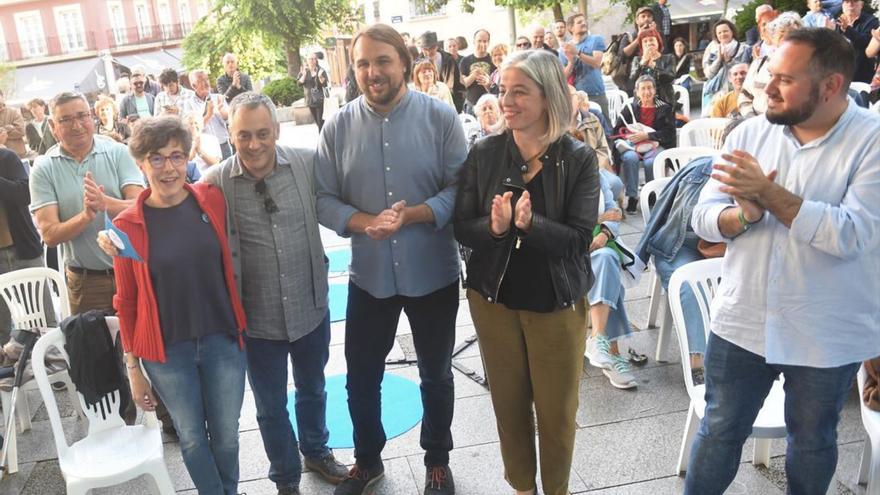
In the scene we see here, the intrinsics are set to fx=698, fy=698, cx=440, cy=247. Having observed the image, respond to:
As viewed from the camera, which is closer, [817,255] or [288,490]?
[817,255]

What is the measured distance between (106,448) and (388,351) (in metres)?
1.17

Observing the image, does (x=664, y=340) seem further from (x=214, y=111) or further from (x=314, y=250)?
(x=214, y=111)

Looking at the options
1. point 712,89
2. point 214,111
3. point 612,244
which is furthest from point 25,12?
point 612,244

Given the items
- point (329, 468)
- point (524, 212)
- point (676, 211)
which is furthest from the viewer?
point (676, 211)

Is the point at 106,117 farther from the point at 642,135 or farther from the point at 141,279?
the point at 141,279

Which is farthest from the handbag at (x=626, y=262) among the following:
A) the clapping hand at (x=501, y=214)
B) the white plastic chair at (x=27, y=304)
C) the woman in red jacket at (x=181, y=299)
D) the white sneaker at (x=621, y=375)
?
the white plastic chair at (x=27, y=304)

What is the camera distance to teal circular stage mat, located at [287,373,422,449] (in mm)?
3436

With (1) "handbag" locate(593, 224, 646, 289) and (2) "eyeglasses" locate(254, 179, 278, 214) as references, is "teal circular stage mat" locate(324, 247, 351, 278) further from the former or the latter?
(2) "eyeglasses" locate(254, 179, 278, 214)

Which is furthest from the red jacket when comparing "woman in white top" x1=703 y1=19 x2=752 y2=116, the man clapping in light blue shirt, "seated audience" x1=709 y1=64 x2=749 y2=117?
"woman in white top" x1=703 y1=19 x2=752 y2=116

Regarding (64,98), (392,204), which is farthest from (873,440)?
(64,98)

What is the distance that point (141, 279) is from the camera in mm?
2352

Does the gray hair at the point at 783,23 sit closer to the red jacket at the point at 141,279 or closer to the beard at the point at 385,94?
the beard at the point at 385,94

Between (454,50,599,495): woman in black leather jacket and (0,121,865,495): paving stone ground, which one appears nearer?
(454,50,599,495): woman in black leather jacket

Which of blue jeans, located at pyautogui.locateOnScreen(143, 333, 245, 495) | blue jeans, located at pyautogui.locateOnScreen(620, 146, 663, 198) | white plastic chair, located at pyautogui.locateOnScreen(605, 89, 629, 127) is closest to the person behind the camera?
blue jeans, located at pyautogui.locateOnScreen(143, 333, 245, 495)
